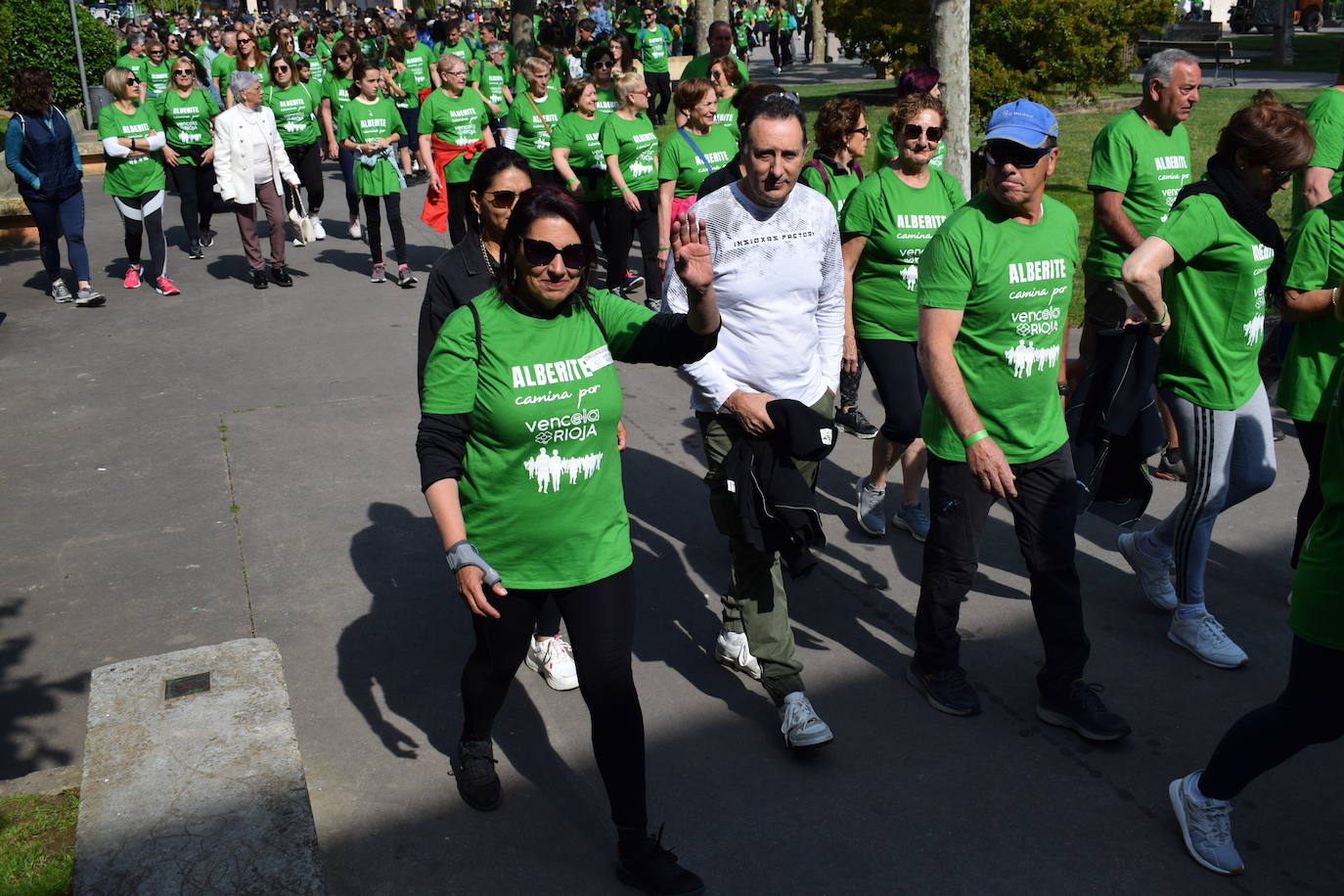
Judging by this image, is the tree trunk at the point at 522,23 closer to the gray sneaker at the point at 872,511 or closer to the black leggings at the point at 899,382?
the gray sneaker at the point at 872,511

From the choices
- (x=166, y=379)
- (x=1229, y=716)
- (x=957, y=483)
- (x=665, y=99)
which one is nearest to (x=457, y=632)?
(x=957, y=483)

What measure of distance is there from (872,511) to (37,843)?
382 cm

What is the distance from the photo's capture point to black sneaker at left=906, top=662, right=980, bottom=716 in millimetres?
4551

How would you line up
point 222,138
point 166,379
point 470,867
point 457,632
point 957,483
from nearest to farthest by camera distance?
point 470,867 < point 957,483 < point 457,632 < point 166,379 < point 222,138

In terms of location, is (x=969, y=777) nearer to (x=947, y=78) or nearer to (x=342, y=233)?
(x=947, y=78)

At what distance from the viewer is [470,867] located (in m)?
3.80

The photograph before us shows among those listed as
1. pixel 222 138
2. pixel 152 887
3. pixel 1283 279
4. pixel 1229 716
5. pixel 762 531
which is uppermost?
pixel 222 138

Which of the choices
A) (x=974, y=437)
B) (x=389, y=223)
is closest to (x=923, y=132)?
(x=974, y=437)

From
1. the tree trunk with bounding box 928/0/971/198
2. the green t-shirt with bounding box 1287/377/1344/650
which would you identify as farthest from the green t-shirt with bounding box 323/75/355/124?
the green t-shirt with bounding box 1287/377/1344/650

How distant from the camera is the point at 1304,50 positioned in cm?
3278

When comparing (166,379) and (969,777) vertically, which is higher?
(166,379)

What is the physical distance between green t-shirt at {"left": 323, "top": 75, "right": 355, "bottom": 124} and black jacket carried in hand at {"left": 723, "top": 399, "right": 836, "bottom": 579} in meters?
12.2

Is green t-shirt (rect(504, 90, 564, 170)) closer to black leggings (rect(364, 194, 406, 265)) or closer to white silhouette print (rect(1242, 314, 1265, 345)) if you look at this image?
black leggings (rect(364, 194, 406, 265))

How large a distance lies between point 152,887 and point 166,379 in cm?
676
